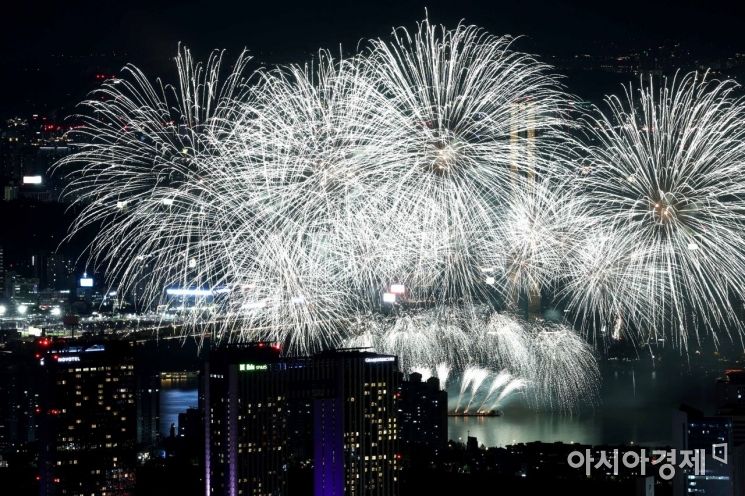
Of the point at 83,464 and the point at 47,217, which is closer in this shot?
the point at 83,464

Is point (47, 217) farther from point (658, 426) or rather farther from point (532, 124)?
point (532, 124)

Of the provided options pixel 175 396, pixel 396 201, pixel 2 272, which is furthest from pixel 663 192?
pixel 2 272

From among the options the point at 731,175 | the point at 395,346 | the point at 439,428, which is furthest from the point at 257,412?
the point at 439,428

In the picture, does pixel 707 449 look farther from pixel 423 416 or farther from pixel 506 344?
pixel 423 416

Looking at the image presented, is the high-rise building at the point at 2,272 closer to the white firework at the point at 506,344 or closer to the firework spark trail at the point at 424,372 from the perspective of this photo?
the firework spark trail at the point at 424,372

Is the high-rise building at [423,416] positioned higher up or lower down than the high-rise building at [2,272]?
lower down

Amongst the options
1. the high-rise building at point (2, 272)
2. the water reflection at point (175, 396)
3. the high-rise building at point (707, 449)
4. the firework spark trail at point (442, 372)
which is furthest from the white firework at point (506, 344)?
the high-rise building at point (2, 272)
